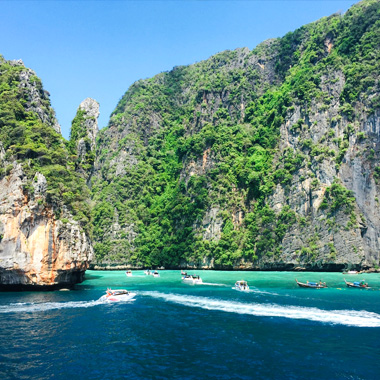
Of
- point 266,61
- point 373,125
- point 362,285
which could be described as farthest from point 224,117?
point 362,285

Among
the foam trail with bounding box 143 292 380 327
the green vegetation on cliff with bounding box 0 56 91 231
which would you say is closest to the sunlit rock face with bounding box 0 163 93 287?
Answer: the green vegetation on cliff with bounding box 0 56 91 231

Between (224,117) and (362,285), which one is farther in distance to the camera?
(224,117)

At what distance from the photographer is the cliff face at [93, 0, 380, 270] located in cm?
9575

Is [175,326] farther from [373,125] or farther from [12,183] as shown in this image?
[373,125]

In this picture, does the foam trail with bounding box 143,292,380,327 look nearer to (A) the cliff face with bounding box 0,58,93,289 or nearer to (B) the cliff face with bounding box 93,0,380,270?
(A) the cliff face with bounding box 0,58,93,289

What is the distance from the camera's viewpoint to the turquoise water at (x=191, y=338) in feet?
70.0

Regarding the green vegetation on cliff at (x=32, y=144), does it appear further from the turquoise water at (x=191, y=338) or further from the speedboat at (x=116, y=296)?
the turquoise water at (x=191, y=338)

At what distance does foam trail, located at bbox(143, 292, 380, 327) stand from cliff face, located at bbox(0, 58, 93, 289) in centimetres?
1835

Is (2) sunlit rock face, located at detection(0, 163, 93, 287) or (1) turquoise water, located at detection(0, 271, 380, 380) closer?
(1) turquoise water, located at detection(0, 271, 380, 380)

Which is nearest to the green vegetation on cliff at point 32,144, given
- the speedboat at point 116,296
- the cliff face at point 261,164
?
the speedboat at point 116,296

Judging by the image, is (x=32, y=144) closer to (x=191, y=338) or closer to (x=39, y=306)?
(x=39, y=306)

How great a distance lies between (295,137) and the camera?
114 m

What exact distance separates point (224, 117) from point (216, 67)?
42758 millimetres

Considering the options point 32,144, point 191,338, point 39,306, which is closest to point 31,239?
point 39,306
